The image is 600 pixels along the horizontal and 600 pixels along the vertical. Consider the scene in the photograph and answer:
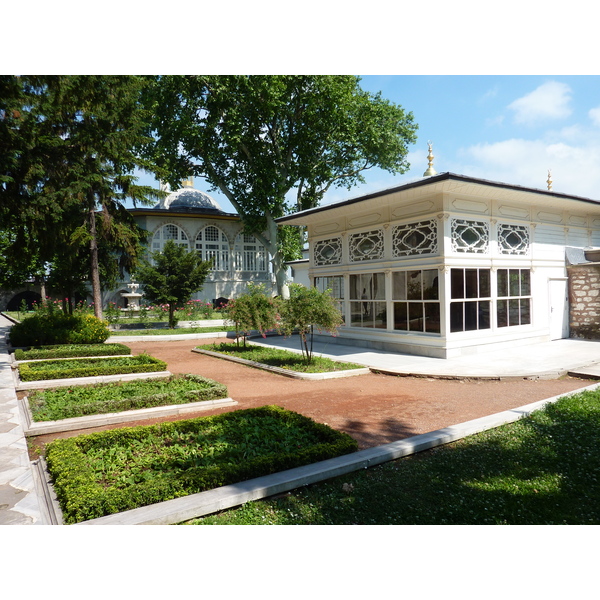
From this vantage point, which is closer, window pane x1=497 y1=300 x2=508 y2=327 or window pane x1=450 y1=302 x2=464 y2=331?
window pane x1=450 y1=302 x2=464 y2=331

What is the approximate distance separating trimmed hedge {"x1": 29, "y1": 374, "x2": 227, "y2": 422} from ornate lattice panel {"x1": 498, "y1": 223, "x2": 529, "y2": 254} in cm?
921

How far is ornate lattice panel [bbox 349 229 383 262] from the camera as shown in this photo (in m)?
13.4

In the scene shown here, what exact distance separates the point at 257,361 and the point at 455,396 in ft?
18.2

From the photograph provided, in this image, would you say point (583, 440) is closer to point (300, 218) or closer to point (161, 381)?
point (161, 381)

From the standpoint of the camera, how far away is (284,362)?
11328mm

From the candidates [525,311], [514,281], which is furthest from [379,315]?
[525,311]

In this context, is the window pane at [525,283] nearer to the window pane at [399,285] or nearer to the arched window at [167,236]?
the window pane at [399,285]

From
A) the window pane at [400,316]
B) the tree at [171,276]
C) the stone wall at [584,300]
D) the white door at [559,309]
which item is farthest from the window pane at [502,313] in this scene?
the tree at [171,276]

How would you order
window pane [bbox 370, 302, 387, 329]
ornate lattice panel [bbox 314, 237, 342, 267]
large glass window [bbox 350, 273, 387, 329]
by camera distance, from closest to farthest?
window pane [bbox 370, 302, 387, 329] < large glass window [bbox 350, 273, 387, 329] < ornate lattice panel [bbox 314, 237, 342, 267]

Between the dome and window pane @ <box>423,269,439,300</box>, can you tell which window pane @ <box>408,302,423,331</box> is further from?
the dome

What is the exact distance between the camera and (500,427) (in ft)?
19.2

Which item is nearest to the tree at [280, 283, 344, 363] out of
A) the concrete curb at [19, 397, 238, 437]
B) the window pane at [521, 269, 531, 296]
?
the concrete curb at [19, 397, 238, 437]

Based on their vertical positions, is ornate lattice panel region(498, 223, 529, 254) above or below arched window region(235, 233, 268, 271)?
below
